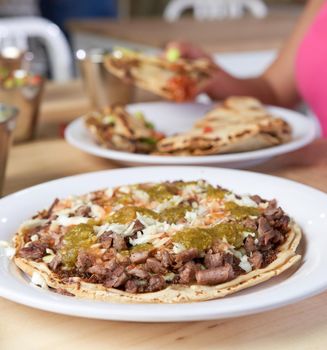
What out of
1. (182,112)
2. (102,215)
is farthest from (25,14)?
(102,215)

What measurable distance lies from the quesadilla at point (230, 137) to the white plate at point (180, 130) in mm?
20

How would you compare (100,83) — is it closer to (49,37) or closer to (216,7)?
(49,37)

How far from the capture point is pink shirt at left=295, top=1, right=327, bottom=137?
1.86 metres

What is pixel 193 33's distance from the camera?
11.4 feet

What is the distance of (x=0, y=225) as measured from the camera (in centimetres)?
97

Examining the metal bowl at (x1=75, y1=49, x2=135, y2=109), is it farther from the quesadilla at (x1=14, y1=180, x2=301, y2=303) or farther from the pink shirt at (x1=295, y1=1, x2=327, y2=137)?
the quesadilla at (x1=14, y1=180, x2=301, y2=303)

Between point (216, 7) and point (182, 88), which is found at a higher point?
point (182, 88)

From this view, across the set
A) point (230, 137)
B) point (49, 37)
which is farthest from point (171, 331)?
point (49, 37)

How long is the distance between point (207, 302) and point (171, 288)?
6cm

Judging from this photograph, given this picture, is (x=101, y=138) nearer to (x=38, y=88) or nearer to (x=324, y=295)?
(x=38, y=88)

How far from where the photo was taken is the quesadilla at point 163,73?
1.68 m

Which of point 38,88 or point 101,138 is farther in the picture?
point 38,88

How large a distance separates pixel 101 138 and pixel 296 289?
2.33 feet

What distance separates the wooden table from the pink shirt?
1.22 metres
